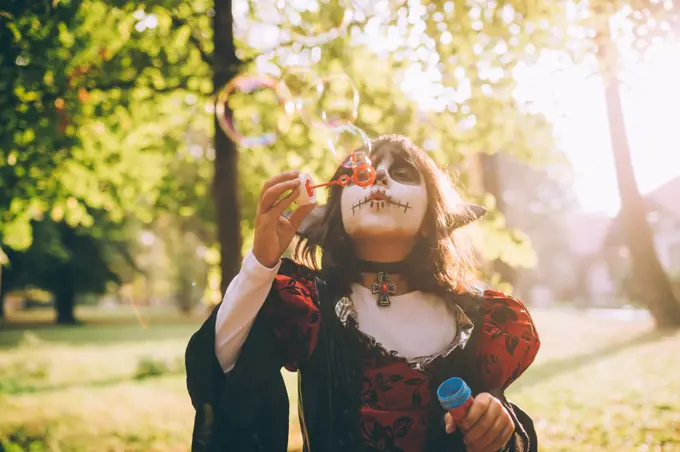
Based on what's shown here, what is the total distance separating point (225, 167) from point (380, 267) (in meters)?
3.01

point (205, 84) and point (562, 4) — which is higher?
point (562, 4)

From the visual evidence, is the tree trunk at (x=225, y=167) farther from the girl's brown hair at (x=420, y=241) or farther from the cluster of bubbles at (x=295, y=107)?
the girl's brown hair at (x=420, y=241)

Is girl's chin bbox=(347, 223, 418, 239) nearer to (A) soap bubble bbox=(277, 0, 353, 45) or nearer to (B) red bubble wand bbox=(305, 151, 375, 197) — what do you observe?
(B) red bubble wand bbox=(305, 151, 375, 197)

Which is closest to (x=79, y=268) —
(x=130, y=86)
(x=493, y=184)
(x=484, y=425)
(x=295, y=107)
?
(x=493, y=184)

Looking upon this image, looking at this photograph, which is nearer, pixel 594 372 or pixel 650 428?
pixel 650 428

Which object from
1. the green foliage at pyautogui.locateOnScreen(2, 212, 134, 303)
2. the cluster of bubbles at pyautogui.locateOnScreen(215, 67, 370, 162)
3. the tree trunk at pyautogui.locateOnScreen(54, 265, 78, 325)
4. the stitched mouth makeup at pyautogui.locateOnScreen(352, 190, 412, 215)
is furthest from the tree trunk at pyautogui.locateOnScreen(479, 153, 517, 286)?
the tree trunk at pyautogui.locateOnScreen(54, 265, 78, 325)

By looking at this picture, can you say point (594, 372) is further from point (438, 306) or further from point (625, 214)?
point (438, 306)

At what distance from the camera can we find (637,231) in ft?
46.3

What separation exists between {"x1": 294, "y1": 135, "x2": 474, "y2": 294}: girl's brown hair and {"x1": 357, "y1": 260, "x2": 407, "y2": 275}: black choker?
2 cm

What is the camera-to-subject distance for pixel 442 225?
2510 mm

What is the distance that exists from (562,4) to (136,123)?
163 inches

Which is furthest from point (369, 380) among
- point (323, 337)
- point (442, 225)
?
point (442, 225)

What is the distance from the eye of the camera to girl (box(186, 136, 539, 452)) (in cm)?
206

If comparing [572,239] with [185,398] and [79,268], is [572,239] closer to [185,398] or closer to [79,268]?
[79,268]
